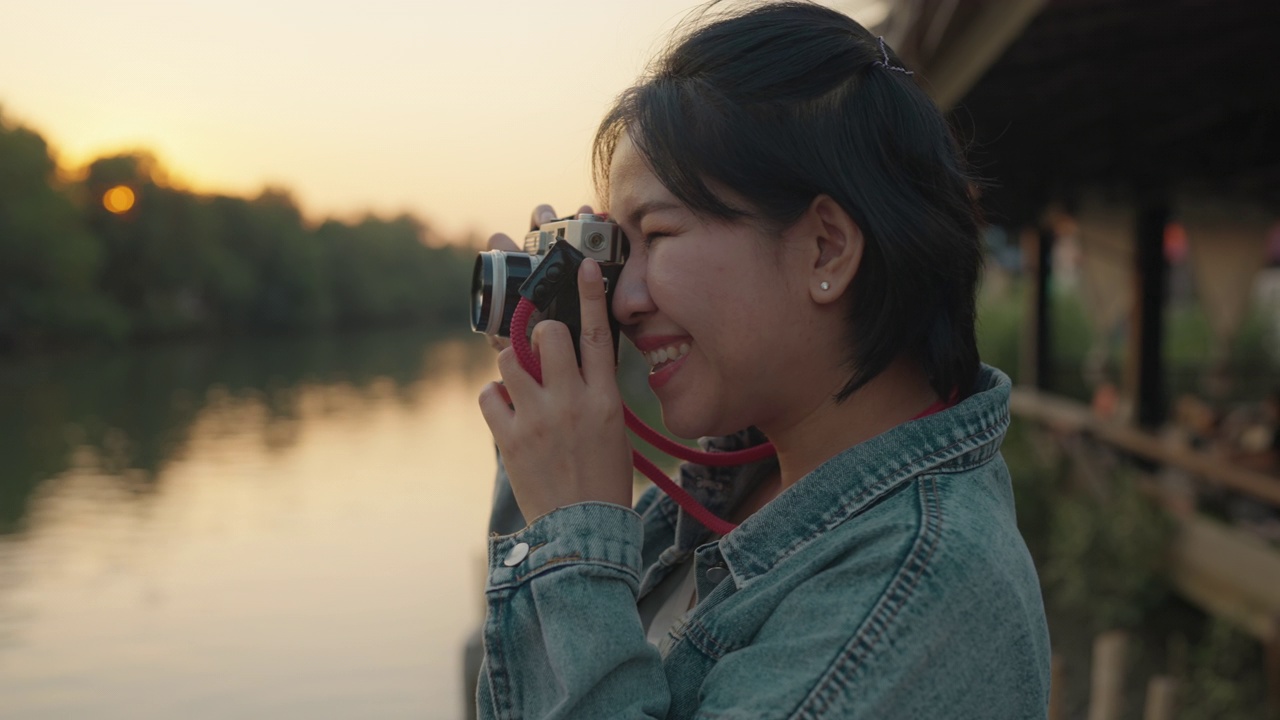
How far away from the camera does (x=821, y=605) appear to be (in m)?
0.96

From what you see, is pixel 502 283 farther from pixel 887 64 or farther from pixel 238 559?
pixel 238 559

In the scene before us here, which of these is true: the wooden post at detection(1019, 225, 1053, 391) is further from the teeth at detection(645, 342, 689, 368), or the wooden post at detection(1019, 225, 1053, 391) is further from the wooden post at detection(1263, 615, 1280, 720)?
the teeth at detection(645, 342, 689, 368)

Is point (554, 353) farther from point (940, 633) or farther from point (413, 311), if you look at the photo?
point (413, 311)

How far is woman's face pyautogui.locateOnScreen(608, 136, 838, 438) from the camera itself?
1108 millimetres

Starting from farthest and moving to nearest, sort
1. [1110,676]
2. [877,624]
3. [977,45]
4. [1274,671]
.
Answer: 1. [1274,671]
2. [1110,676]
3. [977,45]
4. [877,624]

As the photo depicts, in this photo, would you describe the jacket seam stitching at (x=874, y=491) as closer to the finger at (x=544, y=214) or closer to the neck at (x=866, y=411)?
the neck at (x=866, y=411)

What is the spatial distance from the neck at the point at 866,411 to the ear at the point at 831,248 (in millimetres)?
117

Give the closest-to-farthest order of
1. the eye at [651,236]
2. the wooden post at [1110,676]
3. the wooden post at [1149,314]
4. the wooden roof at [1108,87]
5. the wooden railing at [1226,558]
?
the eye at [651,236], the wooden roof at [1108,87], the wooden post at [1110,676], the wooden railing at [1226,558], the wooden post at [1149,314]

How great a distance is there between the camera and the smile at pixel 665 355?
116 centimetres

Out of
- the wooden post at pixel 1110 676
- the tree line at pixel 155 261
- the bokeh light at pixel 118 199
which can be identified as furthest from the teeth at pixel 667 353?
the bokeh light at pixel 118 199

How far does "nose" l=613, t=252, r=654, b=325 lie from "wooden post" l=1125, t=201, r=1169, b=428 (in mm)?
6184

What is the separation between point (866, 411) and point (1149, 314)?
619cm

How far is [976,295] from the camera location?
1221 mm

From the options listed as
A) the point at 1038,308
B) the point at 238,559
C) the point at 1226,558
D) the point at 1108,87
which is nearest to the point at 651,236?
the point at 1108,87
